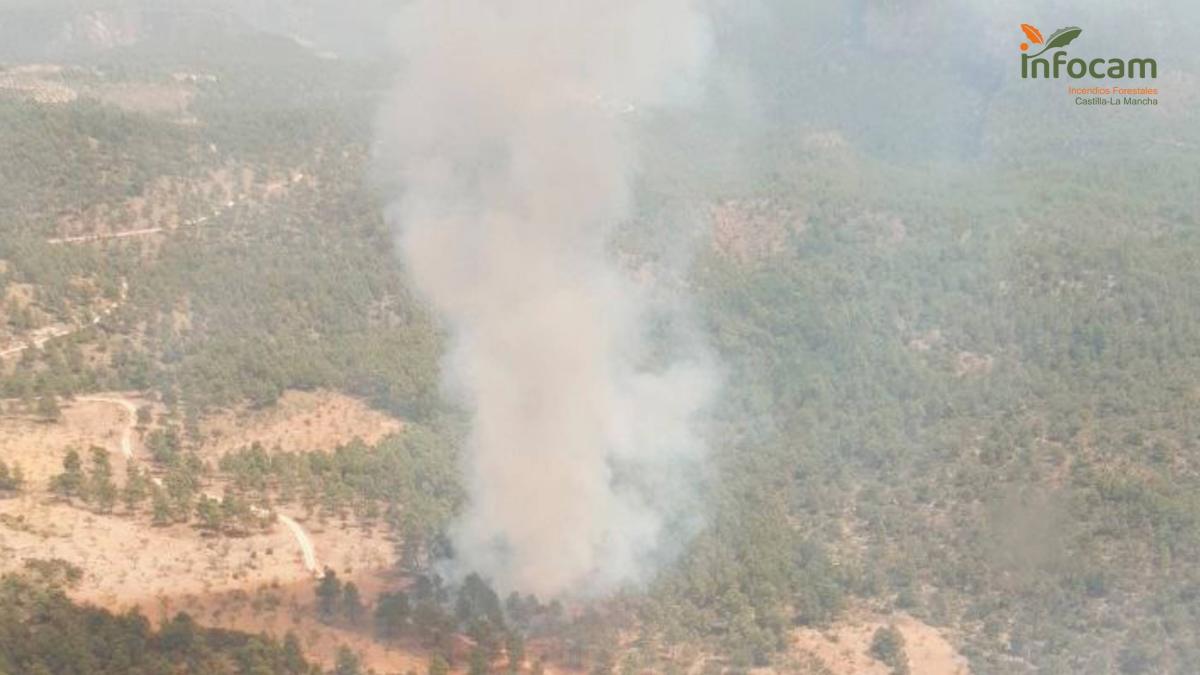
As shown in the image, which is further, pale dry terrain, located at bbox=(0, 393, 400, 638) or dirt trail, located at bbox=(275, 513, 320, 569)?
dirt trail, located at bbox=(275, 513, 320, 569)

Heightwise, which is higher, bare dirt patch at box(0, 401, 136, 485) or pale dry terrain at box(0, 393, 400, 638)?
bare dirt patch at box(0, 401, 136, 485)

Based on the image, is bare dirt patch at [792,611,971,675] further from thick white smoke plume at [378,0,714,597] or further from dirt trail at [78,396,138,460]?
dirt trail at [78,396,138,460]

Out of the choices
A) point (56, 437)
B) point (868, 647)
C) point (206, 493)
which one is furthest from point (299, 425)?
point (868, 647)

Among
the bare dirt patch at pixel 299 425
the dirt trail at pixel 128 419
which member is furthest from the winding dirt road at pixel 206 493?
the bare dirt patch at pixel 299 425

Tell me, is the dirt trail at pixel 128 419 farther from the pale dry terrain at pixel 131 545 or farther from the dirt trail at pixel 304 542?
the dirt trail at pixel 304 542

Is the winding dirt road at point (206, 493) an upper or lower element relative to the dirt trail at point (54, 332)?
lower

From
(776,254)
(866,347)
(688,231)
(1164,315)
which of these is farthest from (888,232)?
(1164,315)

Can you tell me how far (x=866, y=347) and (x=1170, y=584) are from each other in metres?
37.9

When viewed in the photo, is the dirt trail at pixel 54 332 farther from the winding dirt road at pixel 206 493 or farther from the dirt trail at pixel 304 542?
the dirt trail at pixel 304 542

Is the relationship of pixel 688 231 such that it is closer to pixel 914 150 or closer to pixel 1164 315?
pixel 1164 315

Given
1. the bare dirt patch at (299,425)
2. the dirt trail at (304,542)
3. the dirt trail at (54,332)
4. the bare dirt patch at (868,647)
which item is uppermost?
the dirt trail at (54,332)

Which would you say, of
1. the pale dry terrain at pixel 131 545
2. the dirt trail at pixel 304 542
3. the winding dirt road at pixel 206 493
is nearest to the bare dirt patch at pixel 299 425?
the winding dirt road at pixel 206 493

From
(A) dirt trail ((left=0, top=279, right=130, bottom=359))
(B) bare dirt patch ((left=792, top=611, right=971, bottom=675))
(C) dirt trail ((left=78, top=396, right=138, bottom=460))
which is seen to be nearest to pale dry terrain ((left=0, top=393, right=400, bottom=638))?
(C) dirt trail ((left=78, top=396, right=138, bottom=460))

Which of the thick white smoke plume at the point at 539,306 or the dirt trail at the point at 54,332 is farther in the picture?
the dirt trail at the point at 54,332
